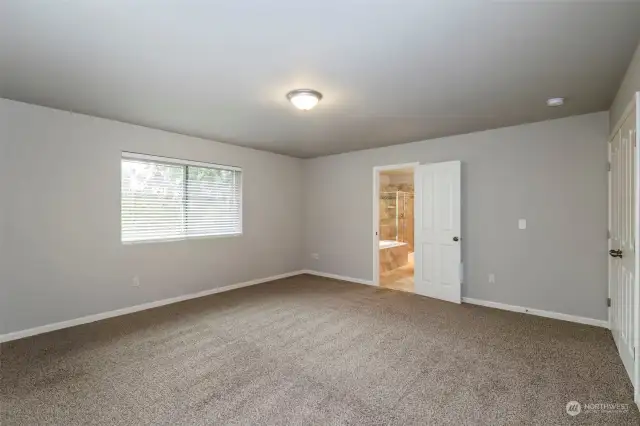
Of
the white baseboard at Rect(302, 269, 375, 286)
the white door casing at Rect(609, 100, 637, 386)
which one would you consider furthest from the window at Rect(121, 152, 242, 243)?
the white door casing at Rect(609, 100, 637, 386)

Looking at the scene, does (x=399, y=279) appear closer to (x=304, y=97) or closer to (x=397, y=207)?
(x=397, y=207)

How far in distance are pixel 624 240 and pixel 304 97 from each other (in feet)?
9.57

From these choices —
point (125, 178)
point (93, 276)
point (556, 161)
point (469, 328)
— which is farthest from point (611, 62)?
point (93, 276)

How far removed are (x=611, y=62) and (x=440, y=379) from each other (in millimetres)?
2663

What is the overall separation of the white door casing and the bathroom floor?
2.47m

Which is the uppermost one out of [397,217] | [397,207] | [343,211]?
[397,207]

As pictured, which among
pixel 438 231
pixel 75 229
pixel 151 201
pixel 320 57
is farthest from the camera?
pixel 438 231

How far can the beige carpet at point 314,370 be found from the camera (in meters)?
2.04

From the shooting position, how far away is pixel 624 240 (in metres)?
2.65

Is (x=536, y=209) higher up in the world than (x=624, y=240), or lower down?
higher up

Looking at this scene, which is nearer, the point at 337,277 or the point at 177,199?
the point at 177,199

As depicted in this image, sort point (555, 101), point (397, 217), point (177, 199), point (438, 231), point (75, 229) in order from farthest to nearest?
1. point (397, 217)
2. point (438, 231)
3. point (177, 199)
4. point (75, 229)
5. point (555, 101)

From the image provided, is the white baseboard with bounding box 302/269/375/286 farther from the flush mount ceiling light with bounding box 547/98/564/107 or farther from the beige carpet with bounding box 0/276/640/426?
the flush mount ceiling light with bounding box 547/98/564/107

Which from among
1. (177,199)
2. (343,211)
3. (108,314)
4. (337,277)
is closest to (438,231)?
(343,211)
